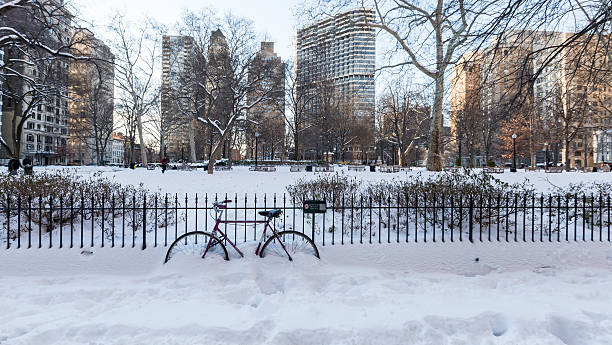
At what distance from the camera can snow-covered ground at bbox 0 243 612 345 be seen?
313 cm

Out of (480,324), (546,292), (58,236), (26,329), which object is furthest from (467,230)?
(58,236)

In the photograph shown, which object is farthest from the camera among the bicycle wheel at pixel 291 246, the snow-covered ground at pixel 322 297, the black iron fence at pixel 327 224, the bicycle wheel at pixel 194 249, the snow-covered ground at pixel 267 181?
the snow-covered ground at pixel 267 181

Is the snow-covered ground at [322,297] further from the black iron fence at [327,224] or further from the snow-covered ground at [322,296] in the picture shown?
the black iron fence at [327,224]

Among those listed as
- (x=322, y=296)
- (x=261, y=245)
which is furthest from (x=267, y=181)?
(x=322, y=296)

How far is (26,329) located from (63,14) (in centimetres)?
1102

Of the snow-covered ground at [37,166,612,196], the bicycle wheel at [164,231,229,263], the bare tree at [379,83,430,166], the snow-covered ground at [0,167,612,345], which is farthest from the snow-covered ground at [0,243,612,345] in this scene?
the bare tree at [379,83,430,166]

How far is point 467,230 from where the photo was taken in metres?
6.14

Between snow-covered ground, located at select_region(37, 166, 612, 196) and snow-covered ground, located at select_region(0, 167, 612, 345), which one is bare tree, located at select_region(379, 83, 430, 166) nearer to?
snow-covered ground, located at select_region(37, 166, 612, 196)

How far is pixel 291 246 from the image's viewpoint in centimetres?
512

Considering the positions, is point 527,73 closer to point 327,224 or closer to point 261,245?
point 327,224

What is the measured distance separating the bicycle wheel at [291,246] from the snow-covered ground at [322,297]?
7.6 inches

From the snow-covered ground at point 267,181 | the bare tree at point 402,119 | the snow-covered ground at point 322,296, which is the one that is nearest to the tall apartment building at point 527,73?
the snow-covered ground at point 267,181

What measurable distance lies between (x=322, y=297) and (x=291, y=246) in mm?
1299

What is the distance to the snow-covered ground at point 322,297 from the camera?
123 inches
